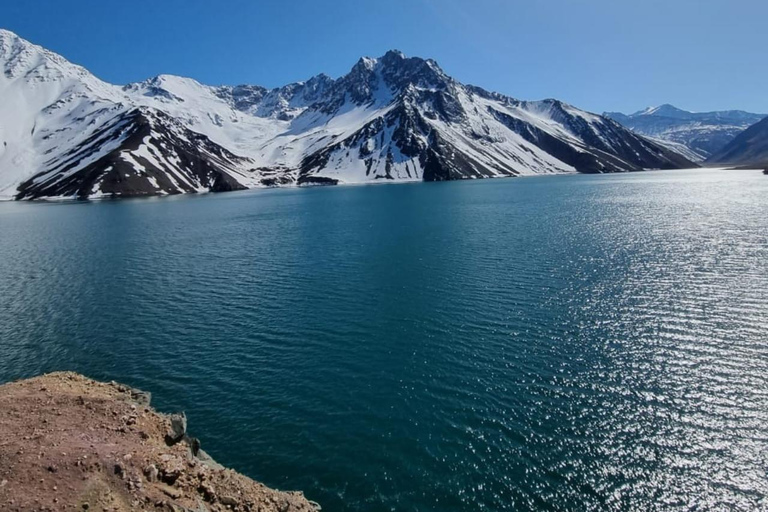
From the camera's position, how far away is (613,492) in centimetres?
2283

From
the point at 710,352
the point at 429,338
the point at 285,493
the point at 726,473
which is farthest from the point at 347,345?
the point at 710,352

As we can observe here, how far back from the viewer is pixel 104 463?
1898 cm

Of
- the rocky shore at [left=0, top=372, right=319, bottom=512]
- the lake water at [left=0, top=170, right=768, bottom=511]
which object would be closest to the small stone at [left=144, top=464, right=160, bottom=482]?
the rocky shore at [left=0, top=372, right=319, bottom=512]

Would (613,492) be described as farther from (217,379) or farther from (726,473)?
(217,379)

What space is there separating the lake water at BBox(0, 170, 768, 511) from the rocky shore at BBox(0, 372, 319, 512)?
3.88m

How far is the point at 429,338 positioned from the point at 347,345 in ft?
27.1

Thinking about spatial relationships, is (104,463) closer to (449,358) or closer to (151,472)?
(151,472)

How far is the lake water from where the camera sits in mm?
24500

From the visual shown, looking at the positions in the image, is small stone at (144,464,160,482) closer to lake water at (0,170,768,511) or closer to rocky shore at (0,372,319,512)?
rocky shore at (0,372,319,512)

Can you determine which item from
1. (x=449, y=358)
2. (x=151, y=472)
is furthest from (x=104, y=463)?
(x=449, y=358)

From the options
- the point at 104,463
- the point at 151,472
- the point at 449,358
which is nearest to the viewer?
the point at 104,463

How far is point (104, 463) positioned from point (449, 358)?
26721mm

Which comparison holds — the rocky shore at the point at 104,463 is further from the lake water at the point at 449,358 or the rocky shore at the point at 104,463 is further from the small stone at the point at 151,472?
the lake water at the point at 449,358

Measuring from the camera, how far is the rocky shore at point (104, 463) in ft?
56.7
